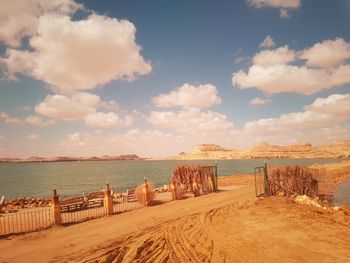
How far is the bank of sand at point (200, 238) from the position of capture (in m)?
11.2

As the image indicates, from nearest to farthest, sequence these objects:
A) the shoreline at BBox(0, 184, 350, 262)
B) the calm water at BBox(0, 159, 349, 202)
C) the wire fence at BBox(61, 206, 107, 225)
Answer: the shoreline at BBox(0, 184, 350, 262) < the wire fence at BBox(61, 206, 107, 225) < the calm water at BBox(0, 159, 349, 202)

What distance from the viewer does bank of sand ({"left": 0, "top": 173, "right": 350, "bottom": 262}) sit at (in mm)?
11156

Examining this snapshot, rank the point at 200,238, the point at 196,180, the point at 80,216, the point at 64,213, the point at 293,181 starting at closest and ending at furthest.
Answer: the point at 200,238 → the point at 80,216 → the point at 64,213 → the point at 293,181 → the point at 196,180

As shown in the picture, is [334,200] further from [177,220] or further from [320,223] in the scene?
[177,220]

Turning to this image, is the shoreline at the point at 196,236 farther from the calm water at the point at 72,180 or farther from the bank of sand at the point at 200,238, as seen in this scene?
the calm water at the point at 72,180

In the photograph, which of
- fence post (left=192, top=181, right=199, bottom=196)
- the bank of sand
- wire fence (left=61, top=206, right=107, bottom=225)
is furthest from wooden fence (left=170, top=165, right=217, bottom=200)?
wire fence (left=61, top=206, right=107, bottom=225)

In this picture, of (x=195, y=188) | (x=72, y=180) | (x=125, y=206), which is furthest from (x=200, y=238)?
(x=72, y=180)

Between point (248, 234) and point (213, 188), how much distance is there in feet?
51.3

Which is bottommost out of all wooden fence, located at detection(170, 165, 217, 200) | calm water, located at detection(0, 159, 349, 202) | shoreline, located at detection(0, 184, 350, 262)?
calm water, located at detection(0, 159, 349, 202)

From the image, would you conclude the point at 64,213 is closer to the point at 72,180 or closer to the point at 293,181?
the point at 293,181

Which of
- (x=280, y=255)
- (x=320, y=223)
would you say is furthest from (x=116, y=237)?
(x=320, y=223)

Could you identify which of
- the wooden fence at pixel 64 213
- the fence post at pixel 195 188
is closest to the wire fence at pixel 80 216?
the wooden fence at pixel 64 213

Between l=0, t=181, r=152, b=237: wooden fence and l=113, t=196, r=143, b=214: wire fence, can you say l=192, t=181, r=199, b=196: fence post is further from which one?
l=113, t=196, r=143, b=214: wire fence

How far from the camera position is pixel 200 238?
1334cm
